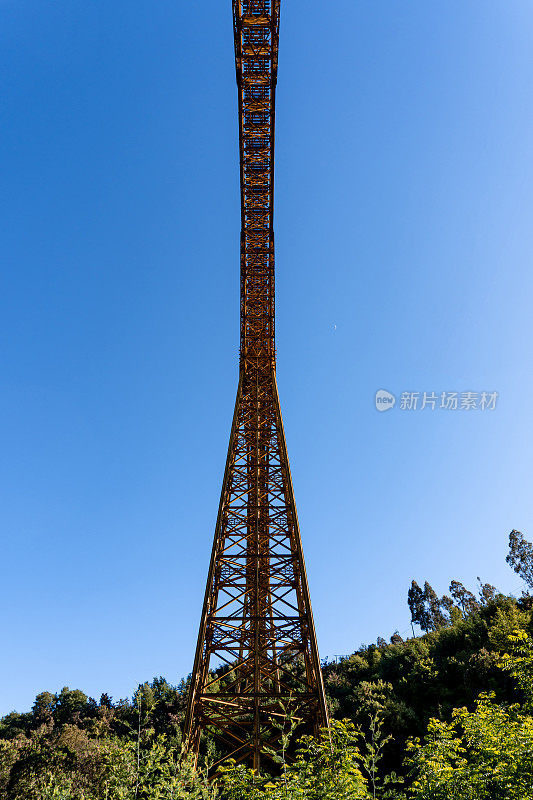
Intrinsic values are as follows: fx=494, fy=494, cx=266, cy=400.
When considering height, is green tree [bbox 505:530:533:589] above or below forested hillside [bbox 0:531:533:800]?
above

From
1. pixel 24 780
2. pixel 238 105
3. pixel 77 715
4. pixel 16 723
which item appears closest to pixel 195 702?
pixel 24 780

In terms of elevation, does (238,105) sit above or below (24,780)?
above

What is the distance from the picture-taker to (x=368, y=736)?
61.7 feet

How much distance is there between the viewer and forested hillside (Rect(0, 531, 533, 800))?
6262 mm

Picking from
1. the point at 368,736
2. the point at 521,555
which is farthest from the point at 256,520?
the point at 521,555

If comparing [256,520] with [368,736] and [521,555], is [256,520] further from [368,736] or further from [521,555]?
[521,555]

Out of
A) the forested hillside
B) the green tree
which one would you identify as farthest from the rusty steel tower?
the green tree

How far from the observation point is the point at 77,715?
84.2 feet

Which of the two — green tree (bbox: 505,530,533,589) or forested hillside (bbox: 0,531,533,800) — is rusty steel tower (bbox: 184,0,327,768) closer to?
forested hillside (bbox: 0,531,533,800)

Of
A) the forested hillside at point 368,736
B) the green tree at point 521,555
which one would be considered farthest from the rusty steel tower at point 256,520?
the green tree at point 521,555

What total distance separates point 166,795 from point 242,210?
15977 mm

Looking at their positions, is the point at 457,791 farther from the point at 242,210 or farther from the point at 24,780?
the point at 24,780

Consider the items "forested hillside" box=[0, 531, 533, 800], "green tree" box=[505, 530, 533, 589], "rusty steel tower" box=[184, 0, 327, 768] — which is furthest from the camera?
"green tree" box=[505, 530, 533, 589]

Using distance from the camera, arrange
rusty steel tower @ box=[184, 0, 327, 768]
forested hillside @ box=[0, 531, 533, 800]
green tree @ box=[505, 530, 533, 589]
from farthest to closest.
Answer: green tree @ box=[505, 530, 533, 589] → rusty steel tower @ box=[184, 0, 327, 768] → forested hillside @ box=[0, 531, 533, 800]
